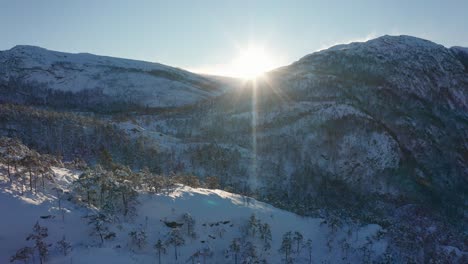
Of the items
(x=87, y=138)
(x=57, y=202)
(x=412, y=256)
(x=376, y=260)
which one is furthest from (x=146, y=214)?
(x=87, y=138)

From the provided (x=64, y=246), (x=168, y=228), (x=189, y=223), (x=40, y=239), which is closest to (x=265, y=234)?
(x=189, y=223)

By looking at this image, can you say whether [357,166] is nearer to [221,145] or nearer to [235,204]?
[221,145]

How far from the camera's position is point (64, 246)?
59.1 meters

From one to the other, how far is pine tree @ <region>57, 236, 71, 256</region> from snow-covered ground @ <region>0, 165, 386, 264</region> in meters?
0.73

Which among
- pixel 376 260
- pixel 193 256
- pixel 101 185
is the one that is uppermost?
pixel 101 185

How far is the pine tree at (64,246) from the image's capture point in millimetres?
59156

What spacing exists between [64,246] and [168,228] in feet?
72.4

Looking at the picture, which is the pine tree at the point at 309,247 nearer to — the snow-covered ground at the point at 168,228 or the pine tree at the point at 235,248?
the snow-covered ground at the point at 168,228

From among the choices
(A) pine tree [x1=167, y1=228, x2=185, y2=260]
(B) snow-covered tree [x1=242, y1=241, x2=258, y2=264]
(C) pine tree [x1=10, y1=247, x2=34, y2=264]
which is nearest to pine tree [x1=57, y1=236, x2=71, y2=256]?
(C) pine tree [x1=10, y1=247, x2=34, y2=264]

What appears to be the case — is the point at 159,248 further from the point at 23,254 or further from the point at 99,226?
the point at 23,254

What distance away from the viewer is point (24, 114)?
168 meters

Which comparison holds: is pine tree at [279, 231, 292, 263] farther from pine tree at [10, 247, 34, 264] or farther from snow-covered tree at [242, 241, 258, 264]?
pine tree at [10, 247, 34, 264]

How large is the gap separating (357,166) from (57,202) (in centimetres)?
15426

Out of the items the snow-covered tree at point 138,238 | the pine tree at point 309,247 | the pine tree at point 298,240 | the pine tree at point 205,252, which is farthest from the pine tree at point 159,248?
the pine tree at point 309,247
